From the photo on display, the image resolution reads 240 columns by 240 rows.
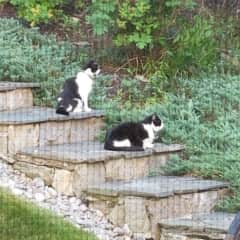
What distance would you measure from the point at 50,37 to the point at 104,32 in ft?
1.81

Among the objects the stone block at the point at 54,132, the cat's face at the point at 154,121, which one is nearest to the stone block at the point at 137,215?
the cat's face at the point at 154,121

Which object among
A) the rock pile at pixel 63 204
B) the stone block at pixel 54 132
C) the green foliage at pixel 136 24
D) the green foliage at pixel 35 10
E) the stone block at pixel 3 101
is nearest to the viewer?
the rock pile at pixel 63 204

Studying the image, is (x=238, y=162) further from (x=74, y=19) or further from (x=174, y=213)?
(x=74, y=19)

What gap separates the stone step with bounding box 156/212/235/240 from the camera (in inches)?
223

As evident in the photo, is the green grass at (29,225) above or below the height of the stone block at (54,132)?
below

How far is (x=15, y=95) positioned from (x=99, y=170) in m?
1.30

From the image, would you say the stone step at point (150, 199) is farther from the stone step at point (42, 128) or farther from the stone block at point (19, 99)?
the stone block at point (19, 99)

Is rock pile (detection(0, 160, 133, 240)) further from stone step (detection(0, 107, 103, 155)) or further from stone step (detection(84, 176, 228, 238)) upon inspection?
stone step (detection(0, 107, 103, 155))

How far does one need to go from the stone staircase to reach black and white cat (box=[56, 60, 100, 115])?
96mm

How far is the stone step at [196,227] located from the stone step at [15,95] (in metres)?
1.98

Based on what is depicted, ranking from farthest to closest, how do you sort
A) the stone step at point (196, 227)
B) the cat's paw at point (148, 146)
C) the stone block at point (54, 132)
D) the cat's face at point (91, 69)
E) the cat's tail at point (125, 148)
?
the cat's face at point (91, 69)
the stone block at point (54, 132)
the cat's paw at point (148, 146)
the cat's tail at point (125, 148)
the stone step at point (196, 227)

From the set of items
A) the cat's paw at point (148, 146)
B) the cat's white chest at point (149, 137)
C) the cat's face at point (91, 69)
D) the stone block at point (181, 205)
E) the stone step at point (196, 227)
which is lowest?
the stone step at point (196, 227)

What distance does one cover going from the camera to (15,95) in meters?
7.36

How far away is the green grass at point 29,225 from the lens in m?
4.69
